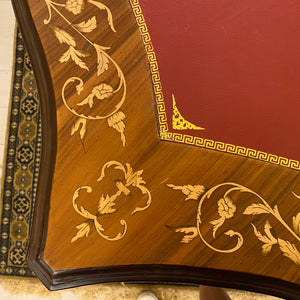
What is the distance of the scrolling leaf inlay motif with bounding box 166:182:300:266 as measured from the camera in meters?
0.59

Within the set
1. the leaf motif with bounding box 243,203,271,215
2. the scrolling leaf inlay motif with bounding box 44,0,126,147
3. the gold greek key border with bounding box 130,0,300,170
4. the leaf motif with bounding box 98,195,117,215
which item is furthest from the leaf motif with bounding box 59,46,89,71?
the leaf motif with bounding box 243,203,271,215

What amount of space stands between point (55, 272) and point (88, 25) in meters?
0.44

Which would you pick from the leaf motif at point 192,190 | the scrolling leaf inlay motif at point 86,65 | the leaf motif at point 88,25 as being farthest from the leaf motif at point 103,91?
the leaf motif at point 192,190

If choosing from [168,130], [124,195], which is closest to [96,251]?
[124,195]

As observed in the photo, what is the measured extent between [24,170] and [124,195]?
79 cm

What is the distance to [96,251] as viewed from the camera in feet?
2.06

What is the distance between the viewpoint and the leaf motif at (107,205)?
2.07 feet

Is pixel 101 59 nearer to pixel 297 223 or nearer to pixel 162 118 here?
pixel 162 118

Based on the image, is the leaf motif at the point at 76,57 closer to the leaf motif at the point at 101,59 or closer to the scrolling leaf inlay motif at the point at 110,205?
the leaf motif at the point at 101,59

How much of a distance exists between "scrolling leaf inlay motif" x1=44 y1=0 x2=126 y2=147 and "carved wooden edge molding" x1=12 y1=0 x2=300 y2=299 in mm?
37

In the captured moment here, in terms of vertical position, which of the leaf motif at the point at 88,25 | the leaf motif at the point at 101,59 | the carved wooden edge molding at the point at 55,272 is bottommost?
the carved wooden edge molding at the point at 55,272

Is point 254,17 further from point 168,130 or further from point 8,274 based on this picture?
point 8,274

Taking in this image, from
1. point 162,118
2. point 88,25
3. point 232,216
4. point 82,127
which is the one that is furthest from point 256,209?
point 88,25

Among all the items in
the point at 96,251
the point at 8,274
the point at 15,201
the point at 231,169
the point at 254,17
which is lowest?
the point at 8,274
